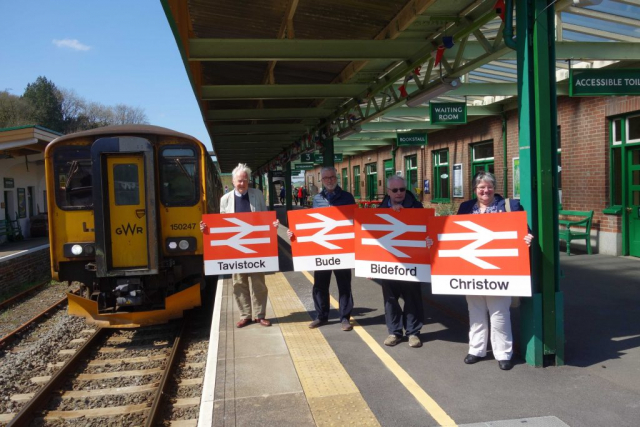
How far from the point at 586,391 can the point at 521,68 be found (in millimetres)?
2894

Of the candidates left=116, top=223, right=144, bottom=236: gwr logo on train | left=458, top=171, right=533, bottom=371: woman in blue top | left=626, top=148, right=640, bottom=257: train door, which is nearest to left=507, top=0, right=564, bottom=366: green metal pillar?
left=458, top=171, right=533, bottom=371: woman in blue top

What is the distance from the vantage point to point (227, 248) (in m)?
6.62

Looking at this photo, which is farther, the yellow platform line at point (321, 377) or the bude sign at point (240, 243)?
the bude sign at point (240, 243)

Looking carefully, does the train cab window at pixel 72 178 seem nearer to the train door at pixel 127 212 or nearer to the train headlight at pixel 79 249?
the train door at pixel 127 212

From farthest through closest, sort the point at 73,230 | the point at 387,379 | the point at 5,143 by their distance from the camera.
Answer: the point at 5,143, the point at 73,230, the point at 387,379

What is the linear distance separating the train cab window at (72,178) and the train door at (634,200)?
10526mm

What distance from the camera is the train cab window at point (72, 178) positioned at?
7809mm

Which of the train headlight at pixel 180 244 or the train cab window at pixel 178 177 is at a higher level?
the train cab window at pixel 178 177

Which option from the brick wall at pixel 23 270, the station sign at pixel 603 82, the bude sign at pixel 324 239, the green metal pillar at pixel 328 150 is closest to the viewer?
the bude sign at pixel 324 239

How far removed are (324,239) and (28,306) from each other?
9229 mm

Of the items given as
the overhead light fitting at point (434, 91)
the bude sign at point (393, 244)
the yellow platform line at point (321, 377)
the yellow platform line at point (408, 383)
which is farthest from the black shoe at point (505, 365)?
the overhead light fitting at point (434, 91)

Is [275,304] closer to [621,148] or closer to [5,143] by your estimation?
[621,148]

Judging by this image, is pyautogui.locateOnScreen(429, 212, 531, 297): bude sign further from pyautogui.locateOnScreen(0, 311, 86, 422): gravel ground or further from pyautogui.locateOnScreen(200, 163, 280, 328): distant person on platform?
pyautogui.locateOnScreen(0, 311, 86, 422): gravel ground

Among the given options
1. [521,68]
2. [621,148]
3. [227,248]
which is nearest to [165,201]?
[227,248]
